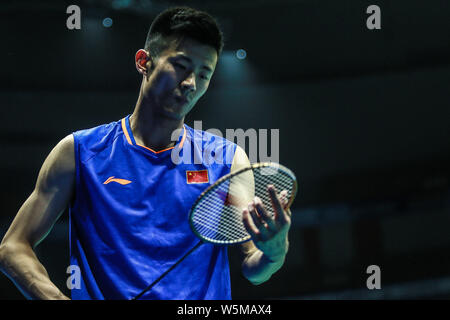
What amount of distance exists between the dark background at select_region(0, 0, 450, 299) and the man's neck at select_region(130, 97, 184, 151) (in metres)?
2.45

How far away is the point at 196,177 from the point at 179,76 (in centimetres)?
31

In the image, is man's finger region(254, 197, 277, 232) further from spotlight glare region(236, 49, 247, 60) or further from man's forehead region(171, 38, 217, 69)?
spotlight glare region(236, 49, 247, 60)

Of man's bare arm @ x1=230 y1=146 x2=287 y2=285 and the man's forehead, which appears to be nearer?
man's bare arm @ x1=230 y1=146 x2=287 y2=285

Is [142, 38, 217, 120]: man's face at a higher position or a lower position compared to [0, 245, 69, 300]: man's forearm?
higher

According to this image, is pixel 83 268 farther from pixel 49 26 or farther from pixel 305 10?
pixel 305 10

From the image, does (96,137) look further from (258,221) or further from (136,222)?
(258,221)

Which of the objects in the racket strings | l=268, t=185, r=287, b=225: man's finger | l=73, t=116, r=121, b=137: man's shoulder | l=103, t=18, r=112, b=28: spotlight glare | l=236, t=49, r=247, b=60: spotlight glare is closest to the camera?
l=268, t=185, r=287, b=225: man's finger

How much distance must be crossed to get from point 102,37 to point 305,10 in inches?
73.1

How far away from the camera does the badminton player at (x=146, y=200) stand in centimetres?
129

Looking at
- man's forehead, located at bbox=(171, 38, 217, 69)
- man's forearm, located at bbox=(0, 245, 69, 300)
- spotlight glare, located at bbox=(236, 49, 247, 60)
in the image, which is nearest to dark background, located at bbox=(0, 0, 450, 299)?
spotlight glare, located at bbox=(236, 49, 247, 60)

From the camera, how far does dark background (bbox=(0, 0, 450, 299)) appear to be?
3975 mm

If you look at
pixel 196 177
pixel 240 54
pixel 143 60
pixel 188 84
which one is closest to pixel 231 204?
pixel 196 177

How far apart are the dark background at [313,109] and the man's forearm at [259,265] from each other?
271 centimetres
